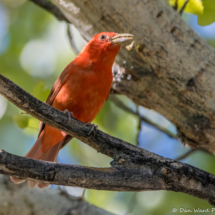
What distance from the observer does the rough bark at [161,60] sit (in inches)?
127

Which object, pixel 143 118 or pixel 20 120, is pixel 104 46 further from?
pixel 143 118

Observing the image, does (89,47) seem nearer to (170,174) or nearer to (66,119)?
(66,119)

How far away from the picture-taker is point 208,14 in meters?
3.21

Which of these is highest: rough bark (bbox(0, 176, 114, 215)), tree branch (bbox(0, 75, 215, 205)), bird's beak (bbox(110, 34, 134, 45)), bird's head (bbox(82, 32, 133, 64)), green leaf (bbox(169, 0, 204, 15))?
green leaf (bbox(169, 0, 204, 15))

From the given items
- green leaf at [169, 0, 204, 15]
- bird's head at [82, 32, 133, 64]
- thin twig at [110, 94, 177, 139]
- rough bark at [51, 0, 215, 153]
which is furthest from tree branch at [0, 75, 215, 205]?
thin twig at [110, 94, 177, 139]

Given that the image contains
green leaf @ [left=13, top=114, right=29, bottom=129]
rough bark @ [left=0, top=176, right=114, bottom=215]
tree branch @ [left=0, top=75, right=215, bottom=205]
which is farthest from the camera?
green leaf @ [left=13, top=114, right=29, bottom=129]

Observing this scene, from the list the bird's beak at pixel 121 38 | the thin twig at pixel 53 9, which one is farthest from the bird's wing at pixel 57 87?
the thin twig at pixel 53 9

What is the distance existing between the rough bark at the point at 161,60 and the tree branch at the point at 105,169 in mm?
1130

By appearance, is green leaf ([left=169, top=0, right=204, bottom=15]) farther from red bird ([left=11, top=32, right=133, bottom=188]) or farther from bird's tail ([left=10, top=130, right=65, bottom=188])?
bird's tail ([left=10, top=130, right=65, bottom=188])

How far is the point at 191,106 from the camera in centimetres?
351

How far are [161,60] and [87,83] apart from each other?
2.79 feet

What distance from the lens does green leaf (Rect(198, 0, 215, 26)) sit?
3189 millimetres

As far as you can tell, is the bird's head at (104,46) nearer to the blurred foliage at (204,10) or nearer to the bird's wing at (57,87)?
the bird's wing at (57,87)

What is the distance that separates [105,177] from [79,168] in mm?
196
